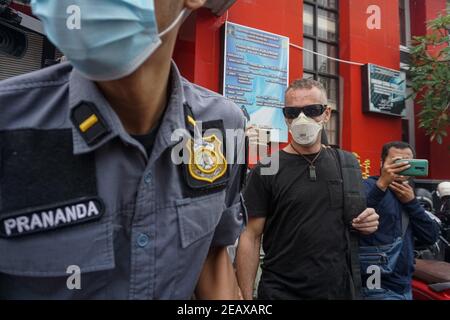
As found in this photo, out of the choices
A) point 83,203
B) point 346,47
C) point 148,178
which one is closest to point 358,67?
point 346,47

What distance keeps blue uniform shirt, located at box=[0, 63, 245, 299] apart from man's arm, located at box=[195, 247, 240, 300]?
0.19 m

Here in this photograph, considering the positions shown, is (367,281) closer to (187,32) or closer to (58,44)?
(58,44)

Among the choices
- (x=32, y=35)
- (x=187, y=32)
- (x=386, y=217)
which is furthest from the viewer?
(x=187, y=32)

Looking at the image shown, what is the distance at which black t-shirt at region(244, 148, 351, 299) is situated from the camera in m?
1.95

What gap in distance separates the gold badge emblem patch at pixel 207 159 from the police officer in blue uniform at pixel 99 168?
0.13ft

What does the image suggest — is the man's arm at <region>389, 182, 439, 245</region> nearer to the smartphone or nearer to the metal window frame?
the smartphone

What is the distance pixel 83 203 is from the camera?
90 centimetres

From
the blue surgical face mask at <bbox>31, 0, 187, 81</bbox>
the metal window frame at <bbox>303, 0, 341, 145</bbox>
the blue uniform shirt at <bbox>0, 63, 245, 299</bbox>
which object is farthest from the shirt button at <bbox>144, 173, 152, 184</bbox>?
the metal window frame at <bbox>303, 0, 341, 145</bbox>

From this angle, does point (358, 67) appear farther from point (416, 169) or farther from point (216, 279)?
point (216, 279)

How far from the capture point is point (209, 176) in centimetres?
113

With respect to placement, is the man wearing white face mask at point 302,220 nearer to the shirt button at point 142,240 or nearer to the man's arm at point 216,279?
the man's arm at point 216,279
